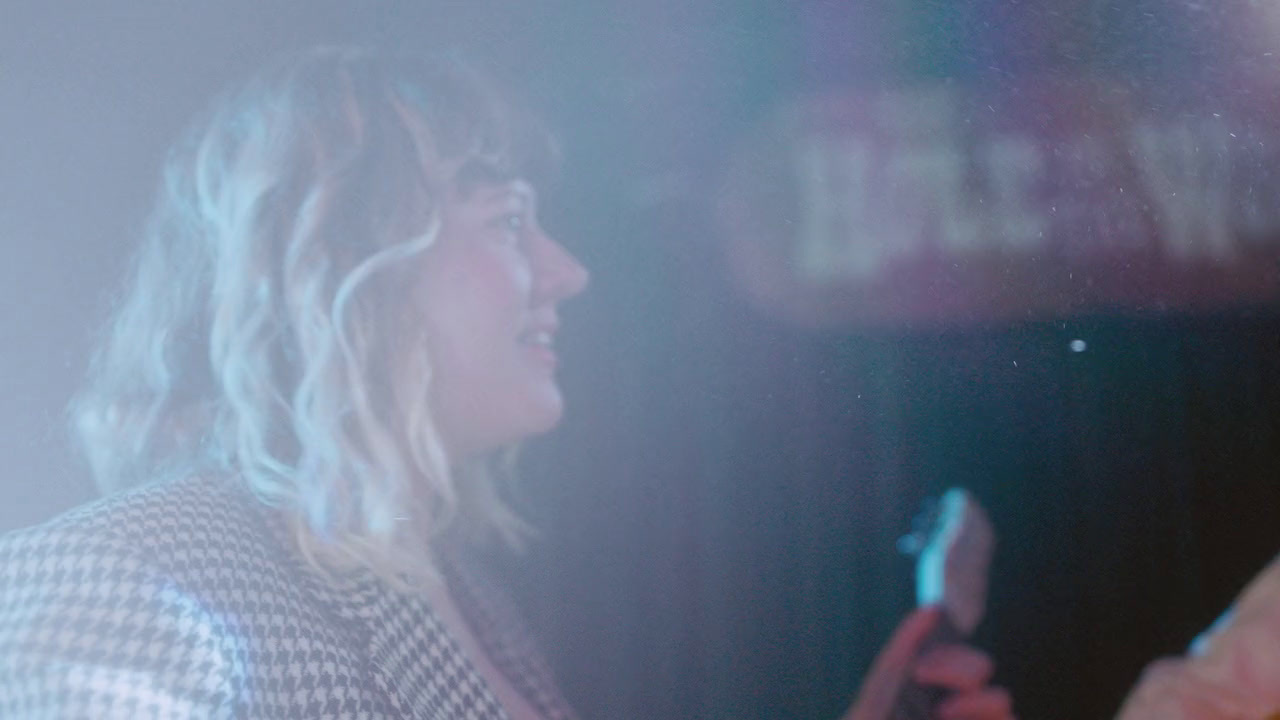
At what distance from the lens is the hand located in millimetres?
1220

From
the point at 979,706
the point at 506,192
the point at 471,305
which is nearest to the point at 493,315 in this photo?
the point at 471,305

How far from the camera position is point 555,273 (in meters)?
1.21

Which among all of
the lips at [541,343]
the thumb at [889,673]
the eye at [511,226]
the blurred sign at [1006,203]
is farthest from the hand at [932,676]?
the eye at [511,226]

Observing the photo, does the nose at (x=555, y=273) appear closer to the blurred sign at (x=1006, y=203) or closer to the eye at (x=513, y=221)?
the eye at (x=513, y=221)

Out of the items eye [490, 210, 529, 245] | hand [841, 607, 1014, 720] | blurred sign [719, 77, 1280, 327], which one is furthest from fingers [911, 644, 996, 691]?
eye [490, 210, 529, 245]

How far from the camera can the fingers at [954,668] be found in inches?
48.9

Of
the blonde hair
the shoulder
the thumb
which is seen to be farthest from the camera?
the thumb

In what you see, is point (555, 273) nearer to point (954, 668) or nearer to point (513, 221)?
point (513, 221)

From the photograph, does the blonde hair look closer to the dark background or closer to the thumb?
the dark background

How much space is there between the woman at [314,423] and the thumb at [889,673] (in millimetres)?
12

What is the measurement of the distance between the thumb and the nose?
512 mm

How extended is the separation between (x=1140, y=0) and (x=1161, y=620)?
754 mm

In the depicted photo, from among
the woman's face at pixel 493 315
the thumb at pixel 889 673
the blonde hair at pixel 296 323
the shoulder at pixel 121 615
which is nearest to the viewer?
the shoulder at pixel 121 615

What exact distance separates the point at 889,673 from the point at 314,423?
2.18ft
